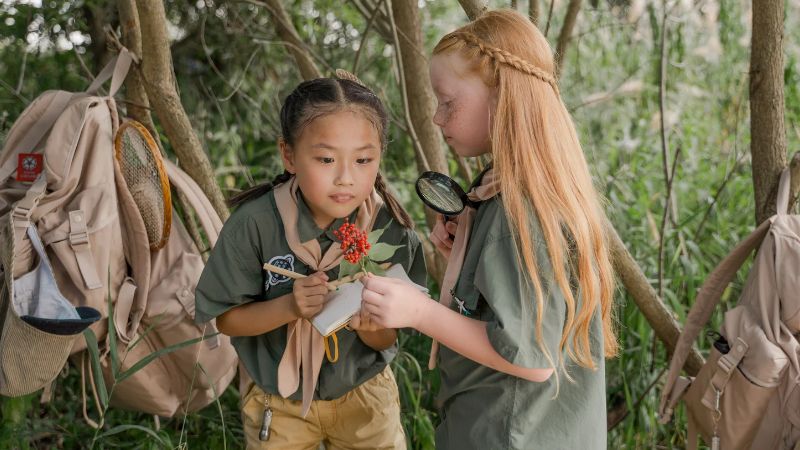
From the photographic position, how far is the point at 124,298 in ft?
8.33

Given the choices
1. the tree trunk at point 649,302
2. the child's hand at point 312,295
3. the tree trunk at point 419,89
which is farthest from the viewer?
the tree trunk at point 419,89

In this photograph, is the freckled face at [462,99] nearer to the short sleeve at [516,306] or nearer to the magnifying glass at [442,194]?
the magnifying glass at [442,194]

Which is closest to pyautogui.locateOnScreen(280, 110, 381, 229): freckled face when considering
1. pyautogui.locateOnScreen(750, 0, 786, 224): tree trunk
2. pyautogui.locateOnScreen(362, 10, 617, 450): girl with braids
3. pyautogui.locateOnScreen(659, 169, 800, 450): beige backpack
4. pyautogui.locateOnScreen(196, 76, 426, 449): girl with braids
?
pyautogui.locateOnScreen(196, 76, 426, 449): girl with braids

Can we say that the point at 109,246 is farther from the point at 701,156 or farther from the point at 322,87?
the point at 701,156

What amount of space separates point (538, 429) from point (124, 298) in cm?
135

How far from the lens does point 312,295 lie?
1.87 meters

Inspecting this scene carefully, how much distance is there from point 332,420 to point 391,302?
70 centimetres

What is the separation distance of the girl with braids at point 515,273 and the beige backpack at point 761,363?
0.58 metres

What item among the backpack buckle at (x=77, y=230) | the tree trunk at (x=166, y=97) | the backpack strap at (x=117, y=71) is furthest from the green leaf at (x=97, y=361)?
the backpack strap at (x=117, y=71)

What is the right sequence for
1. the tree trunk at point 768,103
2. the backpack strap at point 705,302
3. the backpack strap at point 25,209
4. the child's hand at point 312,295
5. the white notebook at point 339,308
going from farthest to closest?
the tree trunk at point 768,103, the backpack strap at point 705,302, the backpack strap at point 25,209, the child's hand at point 312,295, the white notebook at point 339,308

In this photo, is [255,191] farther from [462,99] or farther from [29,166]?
[29,166]

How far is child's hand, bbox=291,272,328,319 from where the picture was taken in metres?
1.87

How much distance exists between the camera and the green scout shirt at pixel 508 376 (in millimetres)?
1632

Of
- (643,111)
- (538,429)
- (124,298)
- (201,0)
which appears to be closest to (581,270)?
(538,429)
